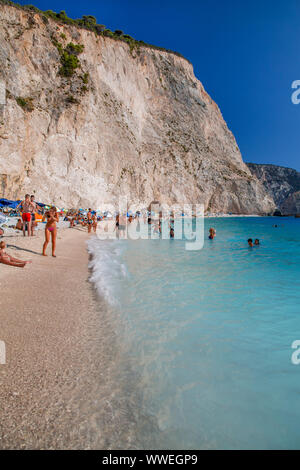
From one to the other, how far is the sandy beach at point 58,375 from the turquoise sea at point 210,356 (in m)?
0.24

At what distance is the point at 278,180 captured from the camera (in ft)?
429

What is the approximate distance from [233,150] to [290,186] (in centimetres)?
8117

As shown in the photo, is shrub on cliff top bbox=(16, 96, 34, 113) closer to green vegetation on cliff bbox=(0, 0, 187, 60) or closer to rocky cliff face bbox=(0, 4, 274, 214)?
rocky cliff face bbox=(0, 4, 274, 214)

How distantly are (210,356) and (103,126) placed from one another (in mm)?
38693

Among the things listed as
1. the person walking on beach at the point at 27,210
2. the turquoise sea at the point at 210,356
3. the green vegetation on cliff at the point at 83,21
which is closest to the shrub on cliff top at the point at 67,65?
the green vegetation on cliff at the point at 83,21

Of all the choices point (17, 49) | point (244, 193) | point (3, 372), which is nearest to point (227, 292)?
point (3, 372)

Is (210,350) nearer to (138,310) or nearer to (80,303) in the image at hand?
(138,310)

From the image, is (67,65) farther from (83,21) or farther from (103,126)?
(83,21)

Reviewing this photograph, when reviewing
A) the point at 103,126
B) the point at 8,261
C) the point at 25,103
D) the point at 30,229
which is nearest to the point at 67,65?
the point at 103,126

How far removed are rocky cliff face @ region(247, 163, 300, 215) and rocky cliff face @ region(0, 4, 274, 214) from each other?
7836 cm

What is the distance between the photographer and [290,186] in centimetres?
12850

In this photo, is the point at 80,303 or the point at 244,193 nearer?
the point at 80,303

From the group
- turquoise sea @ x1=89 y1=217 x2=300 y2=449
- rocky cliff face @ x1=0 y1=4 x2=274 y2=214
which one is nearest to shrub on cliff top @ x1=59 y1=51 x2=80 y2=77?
rocky cliff face @ x1=0 y1=4 x2=274 y2=214

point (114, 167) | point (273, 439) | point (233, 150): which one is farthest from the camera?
point (233, 150)
